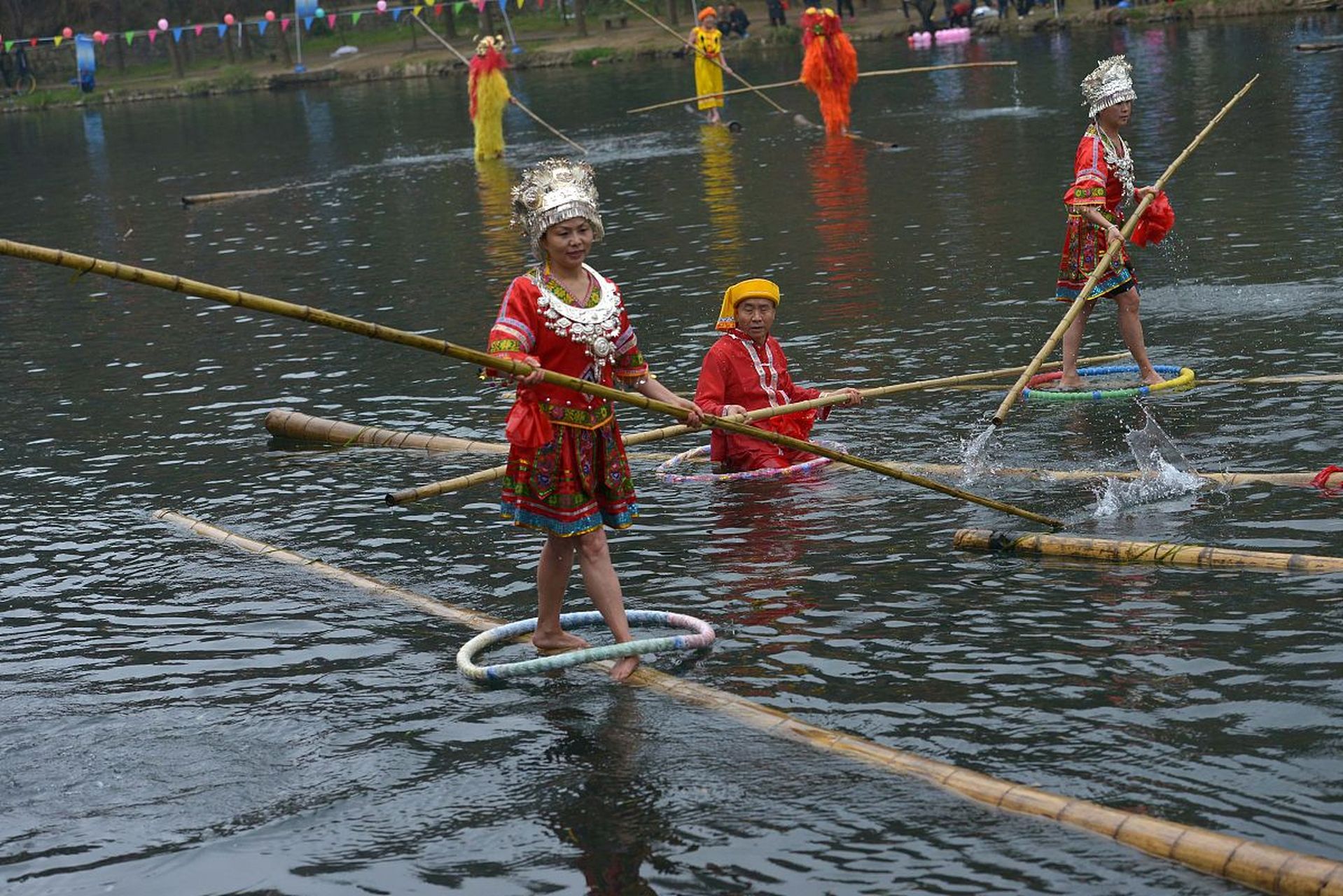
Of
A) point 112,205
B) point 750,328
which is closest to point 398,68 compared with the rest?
point 112,205

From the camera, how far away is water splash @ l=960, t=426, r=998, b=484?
982 cm

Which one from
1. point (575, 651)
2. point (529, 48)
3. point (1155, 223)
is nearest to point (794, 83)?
point (1155, 223)

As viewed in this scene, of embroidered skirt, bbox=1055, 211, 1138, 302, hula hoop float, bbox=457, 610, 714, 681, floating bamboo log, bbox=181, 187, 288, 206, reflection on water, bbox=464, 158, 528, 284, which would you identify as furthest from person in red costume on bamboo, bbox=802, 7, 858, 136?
hula hoop float, bbox=457, 610, 714, 681

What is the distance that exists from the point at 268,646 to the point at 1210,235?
1143 centimetres

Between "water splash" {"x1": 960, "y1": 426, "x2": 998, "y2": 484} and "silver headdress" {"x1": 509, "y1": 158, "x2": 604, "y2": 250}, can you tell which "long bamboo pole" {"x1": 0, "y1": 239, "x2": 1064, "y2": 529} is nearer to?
"silver headdress" {"x1": 509, "y1": 158, "x2": 604, "y2": 250}

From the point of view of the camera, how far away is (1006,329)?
13.6 meters

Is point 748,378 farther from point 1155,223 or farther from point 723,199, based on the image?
point 723,199

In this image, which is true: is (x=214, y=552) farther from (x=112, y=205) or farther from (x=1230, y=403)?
(x=112, y=205)

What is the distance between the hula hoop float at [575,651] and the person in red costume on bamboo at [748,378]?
2773 mm

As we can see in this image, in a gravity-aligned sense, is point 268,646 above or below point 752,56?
below

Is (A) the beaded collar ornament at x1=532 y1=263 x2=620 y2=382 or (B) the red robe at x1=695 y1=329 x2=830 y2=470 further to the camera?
(B) the red robe at x1=695 y1=329 x2=830 y2=470

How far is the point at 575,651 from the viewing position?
732 centimetres

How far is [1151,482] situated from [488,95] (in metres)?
22.1

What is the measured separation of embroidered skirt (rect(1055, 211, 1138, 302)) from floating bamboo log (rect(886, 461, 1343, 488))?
219cm
